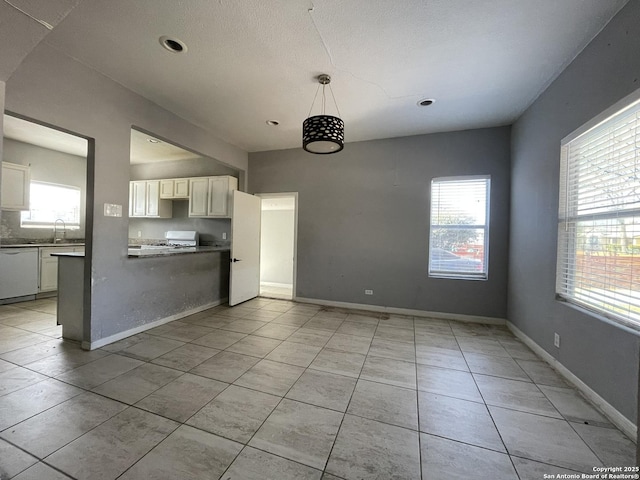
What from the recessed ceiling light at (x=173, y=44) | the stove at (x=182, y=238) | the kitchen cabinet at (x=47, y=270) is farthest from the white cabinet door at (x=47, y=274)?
the recessed ceiling light at (x=173, y=44)

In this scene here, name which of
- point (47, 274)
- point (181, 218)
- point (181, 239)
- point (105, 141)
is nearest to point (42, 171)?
point (47, 274)

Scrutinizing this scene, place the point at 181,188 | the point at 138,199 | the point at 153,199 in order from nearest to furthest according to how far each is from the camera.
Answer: the point at 181,188 < the point at 153,199 < the point at 138,199

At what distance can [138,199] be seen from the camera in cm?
562

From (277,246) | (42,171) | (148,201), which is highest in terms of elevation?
(42,171)

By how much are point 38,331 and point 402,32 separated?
5.06 meters

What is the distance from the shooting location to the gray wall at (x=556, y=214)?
1.74 m

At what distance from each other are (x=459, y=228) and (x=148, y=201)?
6200mm

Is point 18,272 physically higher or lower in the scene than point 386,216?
lower

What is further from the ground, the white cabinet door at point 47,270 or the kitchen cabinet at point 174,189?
the kitchen cabinet at point 174,189

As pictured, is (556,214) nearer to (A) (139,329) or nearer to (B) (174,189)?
(A) (139,329)

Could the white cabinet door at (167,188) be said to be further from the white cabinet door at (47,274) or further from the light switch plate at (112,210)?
the light switch plate at (112,210)

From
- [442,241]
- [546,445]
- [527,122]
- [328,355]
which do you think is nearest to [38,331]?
[328,355]

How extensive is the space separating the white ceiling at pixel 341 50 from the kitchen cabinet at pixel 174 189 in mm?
2174

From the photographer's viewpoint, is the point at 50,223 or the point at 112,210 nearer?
the point at 112,210
